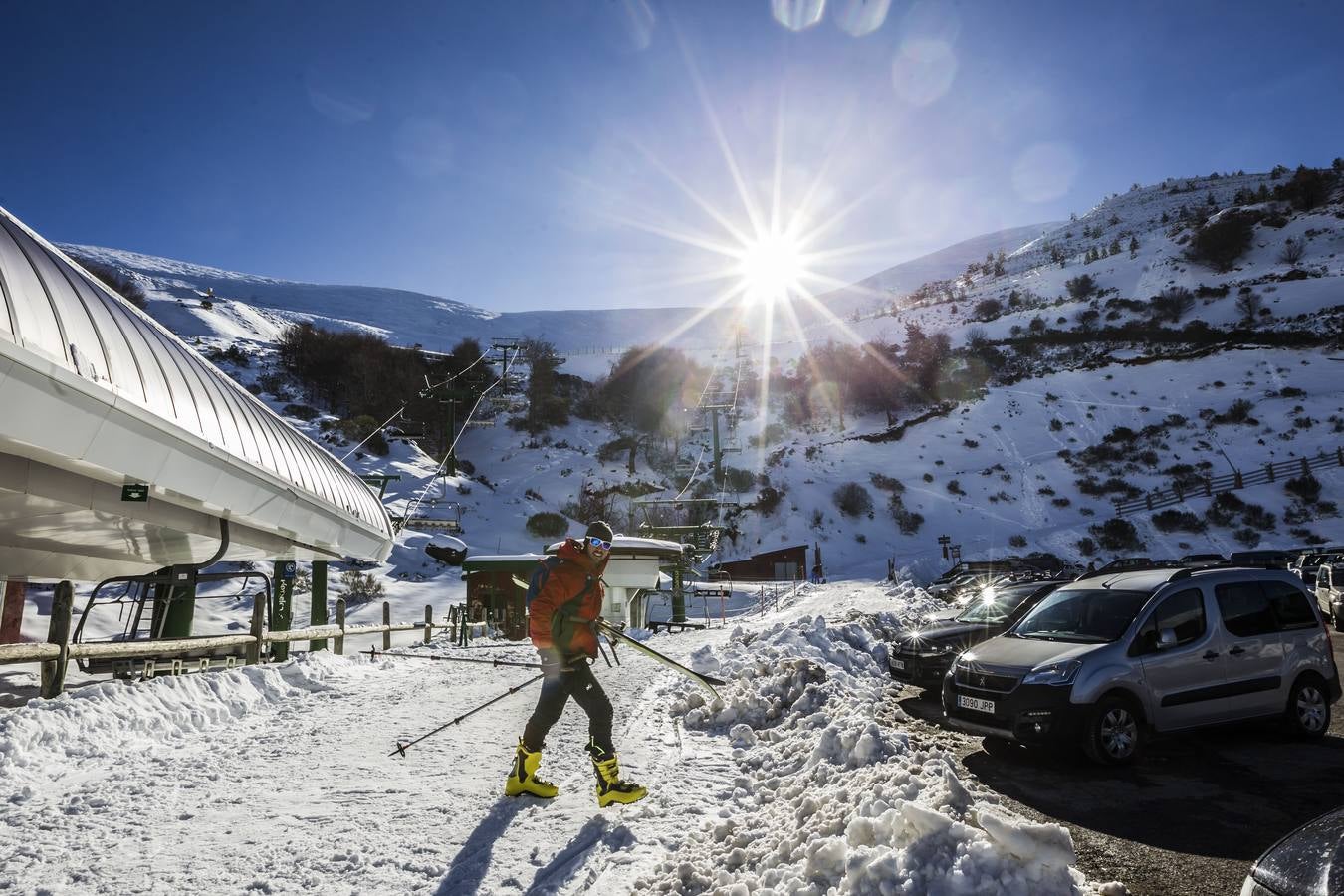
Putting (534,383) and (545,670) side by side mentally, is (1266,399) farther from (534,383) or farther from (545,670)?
(545,670)

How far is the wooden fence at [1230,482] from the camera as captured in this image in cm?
4497

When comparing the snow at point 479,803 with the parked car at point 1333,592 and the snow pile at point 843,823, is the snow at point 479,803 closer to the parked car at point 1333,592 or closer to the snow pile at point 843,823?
the snow pile at point 843,823

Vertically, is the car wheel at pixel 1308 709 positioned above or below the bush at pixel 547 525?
below

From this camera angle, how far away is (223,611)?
77.6 ft

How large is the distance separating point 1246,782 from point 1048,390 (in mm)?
64739

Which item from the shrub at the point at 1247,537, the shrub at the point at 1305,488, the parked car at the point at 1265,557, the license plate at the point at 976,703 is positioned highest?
the shrub at the point at 1305,488

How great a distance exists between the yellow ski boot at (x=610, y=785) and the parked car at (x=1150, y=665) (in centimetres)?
381

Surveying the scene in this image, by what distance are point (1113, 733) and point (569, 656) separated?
5109 mm

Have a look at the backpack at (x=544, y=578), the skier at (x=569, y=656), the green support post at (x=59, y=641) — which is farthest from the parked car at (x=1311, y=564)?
the green support post at (x=59, y=641)

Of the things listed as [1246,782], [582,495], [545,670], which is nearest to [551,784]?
[545,670]

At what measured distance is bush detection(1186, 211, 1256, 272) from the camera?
80.5 meters

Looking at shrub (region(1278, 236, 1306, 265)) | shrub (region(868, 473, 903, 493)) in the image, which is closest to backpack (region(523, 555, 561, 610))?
shrub (region(868, 473, 903, 493))

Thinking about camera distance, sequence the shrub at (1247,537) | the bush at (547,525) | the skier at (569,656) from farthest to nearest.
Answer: the bush at (547,525) → the shrub at (1247,537) → the skier at (569,656)

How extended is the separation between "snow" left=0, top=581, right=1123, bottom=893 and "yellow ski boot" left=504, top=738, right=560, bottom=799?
0.15 metres
